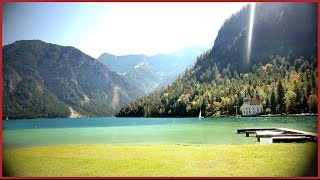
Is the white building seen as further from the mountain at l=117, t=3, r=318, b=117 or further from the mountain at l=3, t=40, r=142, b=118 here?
the mountain at l=3, t=40, r=142, b=118

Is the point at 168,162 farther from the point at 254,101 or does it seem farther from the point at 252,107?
the point at 254,101

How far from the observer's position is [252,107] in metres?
15.0

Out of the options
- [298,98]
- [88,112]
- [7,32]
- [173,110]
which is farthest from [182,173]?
[88,112]

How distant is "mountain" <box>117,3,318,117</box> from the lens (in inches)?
441

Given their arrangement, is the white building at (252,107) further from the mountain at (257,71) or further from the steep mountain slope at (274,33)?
the steep mountain slope at (274,33)

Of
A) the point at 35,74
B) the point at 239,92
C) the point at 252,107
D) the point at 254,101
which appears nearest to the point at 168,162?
the point at 252,107

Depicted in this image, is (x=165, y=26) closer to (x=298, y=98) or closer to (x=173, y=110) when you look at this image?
(x=298, y=98)

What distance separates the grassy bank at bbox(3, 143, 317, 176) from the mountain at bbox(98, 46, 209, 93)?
4419mm

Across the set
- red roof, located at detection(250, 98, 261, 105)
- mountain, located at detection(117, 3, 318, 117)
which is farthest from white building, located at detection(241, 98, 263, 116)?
mountain, located at detection(117, 3, 318, 117)

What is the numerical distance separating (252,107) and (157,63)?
11536 centimetres

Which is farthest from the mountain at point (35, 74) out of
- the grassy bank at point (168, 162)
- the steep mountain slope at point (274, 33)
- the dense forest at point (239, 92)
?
the dense forest at point (239, 92)

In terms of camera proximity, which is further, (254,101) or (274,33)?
(274,33)

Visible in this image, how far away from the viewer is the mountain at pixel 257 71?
11.2 metres

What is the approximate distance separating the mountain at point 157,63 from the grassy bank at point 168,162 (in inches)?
174
